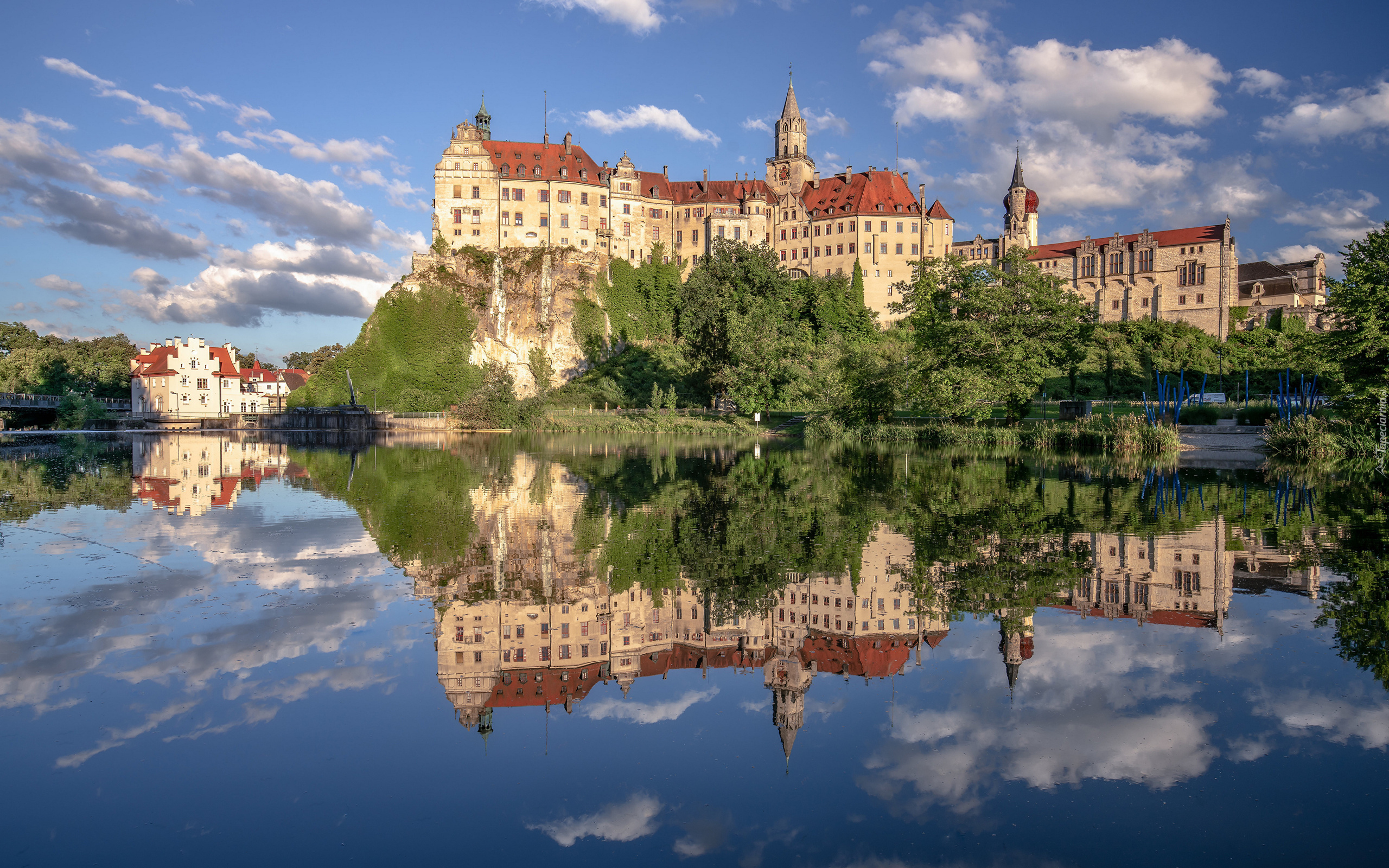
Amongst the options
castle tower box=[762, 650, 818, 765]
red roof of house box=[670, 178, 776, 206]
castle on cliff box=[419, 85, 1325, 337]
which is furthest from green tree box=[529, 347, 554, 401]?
castle tower box=[762, 650, 818, 765]

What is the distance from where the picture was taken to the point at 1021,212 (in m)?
104

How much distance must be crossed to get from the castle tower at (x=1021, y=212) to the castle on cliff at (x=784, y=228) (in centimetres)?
732

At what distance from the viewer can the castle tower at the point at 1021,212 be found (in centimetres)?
10394

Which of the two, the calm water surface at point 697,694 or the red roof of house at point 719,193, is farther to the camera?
the red roof of house at point 719,193

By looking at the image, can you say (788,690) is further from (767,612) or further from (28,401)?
(28,401)

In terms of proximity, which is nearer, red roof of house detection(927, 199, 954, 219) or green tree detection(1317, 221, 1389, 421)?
green tree detection(1317, 221, 1389, 421)

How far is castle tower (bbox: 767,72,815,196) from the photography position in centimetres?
10031

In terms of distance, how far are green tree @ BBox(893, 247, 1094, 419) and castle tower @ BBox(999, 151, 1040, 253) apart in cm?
6857

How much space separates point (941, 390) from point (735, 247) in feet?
112

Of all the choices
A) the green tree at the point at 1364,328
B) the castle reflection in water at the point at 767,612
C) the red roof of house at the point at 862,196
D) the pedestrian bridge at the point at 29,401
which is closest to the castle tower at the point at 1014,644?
the castle reflection in water at the point at 767,612

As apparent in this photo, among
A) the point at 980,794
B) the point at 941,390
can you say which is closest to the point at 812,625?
the point at 980,794

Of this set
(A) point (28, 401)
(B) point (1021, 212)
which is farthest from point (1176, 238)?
(A) point (28, 401)

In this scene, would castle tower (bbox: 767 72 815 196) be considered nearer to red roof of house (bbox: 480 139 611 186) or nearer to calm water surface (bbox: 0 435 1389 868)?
red roof of house (bbox: 480 139 611 186)

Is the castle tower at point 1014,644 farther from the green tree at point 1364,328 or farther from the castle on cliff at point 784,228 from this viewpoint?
the castle on cliff at point 784,228
